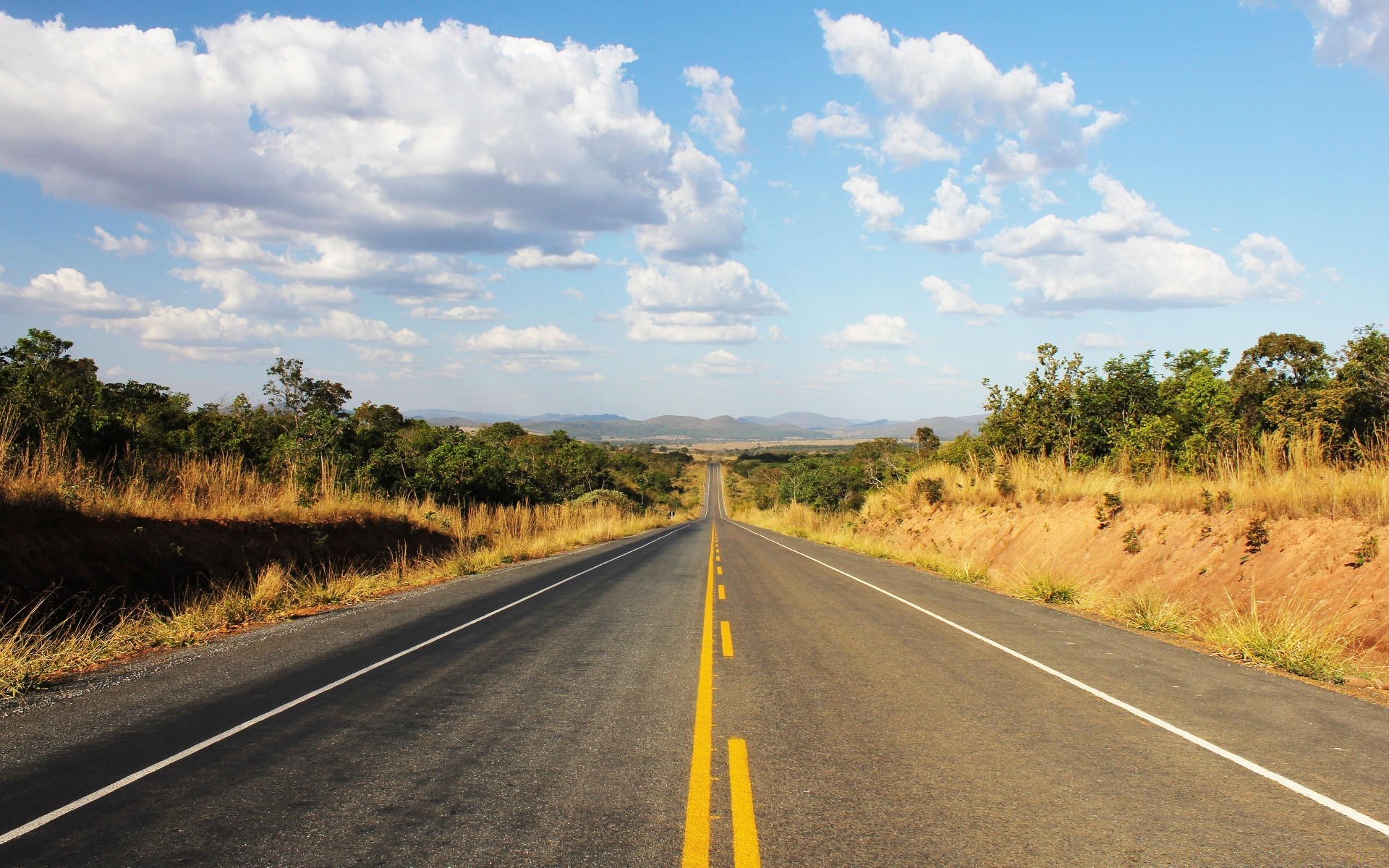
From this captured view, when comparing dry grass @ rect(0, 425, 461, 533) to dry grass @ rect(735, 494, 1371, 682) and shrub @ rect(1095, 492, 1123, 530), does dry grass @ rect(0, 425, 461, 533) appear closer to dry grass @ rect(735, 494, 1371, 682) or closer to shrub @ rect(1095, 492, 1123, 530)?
dry grass @ rect(735, 494, 1371, 682)

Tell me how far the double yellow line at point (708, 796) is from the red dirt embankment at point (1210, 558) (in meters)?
7.99

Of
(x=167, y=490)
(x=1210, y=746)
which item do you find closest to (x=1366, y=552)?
(x=1210, y=746)

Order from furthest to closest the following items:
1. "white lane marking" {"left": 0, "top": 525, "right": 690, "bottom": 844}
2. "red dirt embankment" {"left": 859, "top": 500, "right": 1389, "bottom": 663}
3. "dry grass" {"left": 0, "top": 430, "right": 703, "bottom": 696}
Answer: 1. "red dirt embankment" {"left": 859, "top": 500, "right": 1389, "bottom": 663}
2. "dry grass" {"left": 0, "top": 430, "right": 703, "bottom": 696}
3. "white lane marking" {"left": 0, "top": 525, "right": 690, "bottom": 844}

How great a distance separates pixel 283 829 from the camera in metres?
3.92

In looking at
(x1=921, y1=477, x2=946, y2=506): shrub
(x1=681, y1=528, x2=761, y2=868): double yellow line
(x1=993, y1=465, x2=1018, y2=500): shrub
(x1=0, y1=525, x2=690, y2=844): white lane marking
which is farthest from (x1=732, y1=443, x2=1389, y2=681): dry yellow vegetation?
(x1=0, y1=525, x2=690, y2=844): white lane marking

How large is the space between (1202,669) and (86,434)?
19968 millimetres

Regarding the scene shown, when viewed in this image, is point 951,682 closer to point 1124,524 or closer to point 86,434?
point 1124,524

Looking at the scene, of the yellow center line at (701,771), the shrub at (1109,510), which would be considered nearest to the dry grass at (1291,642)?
the yellow center line at (701,771)

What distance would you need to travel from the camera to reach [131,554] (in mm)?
10844

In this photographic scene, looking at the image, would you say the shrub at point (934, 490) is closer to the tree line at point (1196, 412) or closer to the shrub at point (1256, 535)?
the tree line at point (1196, 412)

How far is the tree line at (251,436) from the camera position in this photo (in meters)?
15.0

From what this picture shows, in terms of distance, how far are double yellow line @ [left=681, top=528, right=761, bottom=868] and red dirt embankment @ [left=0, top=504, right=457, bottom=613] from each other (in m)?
8.31

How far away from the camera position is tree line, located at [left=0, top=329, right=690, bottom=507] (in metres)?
15.0

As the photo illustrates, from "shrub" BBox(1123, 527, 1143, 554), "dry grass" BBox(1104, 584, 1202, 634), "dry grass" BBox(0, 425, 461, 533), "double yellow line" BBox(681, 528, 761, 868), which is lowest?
"dry grass" BBox(1104, 584, 1202, 634)
